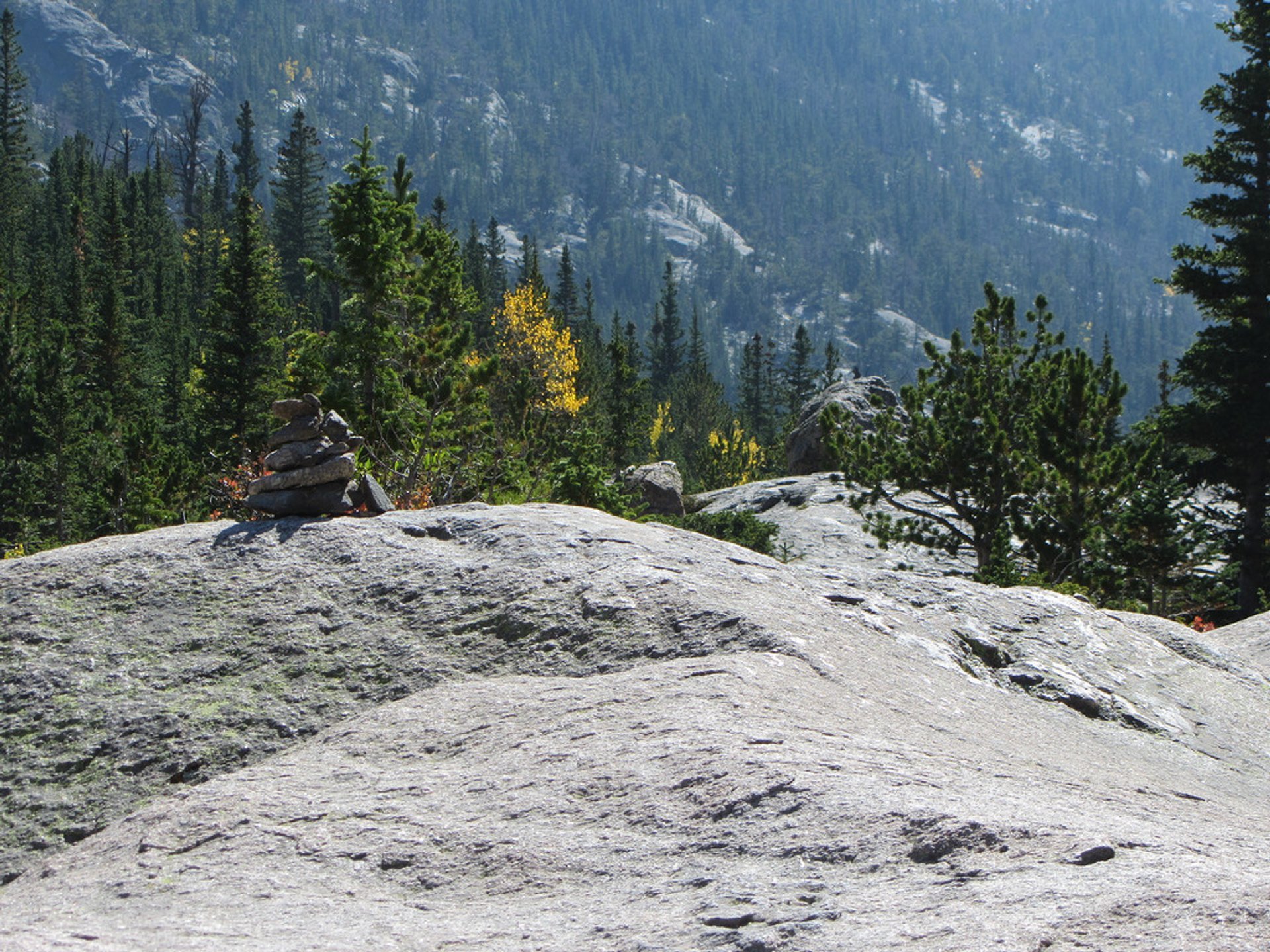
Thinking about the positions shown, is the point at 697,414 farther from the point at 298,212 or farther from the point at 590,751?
the point at 590,751

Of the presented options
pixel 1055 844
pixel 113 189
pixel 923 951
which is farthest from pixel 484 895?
pixel 113 189

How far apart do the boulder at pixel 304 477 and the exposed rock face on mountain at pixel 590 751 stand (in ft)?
1.31

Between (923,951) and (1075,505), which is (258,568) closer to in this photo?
(923,951)

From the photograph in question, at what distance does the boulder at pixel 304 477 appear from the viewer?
8.61 m

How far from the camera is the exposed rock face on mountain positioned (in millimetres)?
4012

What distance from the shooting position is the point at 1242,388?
24.3 meters

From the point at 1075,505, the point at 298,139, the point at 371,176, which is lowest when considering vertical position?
the point at 1075,505

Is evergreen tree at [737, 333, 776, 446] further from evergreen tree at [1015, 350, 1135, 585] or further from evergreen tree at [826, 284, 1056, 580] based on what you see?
evergreen tree at [1015, 350, 1135, 585]

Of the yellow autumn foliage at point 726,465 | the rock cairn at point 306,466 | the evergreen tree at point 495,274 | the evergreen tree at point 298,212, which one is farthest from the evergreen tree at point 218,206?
the rock cairn at point 306,466

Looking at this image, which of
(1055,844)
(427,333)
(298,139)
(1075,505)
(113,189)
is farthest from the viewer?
(298,139)

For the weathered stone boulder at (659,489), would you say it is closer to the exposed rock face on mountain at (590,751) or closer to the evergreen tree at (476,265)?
the exposed rock face on mountain at (590,751)

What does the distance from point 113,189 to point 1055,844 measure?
8261 cm

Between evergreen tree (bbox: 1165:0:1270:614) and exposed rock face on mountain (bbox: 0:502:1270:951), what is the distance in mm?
16373

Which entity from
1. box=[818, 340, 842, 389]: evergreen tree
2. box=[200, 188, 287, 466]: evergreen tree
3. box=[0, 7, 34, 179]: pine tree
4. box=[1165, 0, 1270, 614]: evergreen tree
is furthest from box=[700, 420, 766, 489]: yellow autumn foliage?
box=[0, 7, 34, 179]: pine tree
